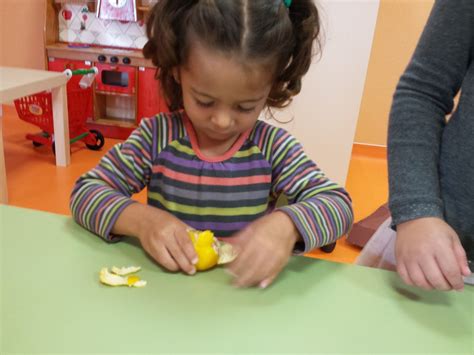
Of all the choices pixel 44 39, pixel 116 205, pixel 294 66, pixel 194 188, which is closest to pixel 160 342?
pixel 116 205

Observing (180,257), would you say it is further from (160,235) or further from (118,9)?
(118,9)

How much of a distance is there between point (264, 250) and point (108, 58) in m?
2.72

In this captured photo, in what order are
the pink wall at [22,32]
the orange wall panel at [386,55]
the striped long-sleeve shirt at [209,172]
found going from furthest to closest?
the pink wall at [22,32] → the orange wall panel at [386,55] → the striped long-sleeve shirt at [209,172]

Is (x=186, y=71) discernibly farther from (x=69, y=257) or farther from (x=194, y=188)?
(x=69, y=257)

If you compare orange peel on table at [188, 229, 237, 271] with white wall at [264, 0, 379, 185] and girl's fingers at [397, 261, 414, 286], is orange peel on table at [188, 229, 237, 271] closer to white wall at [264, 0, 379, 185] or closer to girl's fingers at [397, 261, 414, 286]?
girl's fingers at [397, 261, 414, 286]

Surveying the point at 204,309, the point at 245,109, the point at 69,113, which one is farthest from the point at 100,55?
the point at 204,309

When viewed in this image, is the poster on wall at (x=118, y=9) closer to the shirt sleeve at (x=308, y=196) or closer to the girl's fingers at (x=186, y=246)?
the shirt sleeve at (x=308, y=196)

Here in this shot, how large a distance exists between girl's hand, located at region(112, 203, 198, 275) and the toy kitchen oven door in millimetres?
2505

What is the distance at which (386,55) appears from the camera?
8.95 ft

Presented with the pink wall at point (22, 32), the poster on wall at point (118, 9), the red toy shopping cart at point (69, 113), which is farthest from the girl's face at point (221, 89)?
the pink wall at point (22, 32)

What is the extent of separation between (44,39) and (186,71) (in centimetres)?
282

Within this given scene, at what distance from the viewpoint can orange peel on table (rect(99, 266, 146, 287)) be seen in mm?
462

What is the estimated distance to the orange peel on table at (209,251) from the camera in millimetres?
503

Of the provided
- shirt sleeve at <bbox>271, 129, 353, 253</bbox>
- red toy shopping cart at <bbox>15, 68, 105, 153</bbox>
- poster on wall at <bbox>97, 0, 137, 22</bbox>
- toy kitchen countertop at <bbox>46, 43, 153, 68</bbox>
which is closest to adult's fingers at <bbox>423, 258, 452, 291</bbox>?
shirt sleeve at <bbox>271, 129, 353, 253</bbox>
